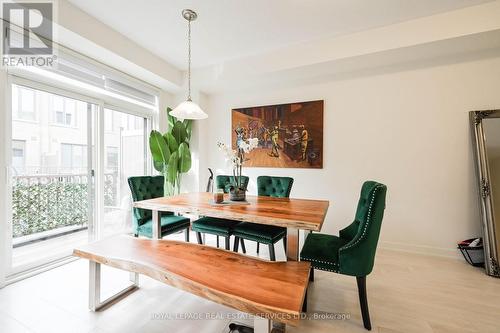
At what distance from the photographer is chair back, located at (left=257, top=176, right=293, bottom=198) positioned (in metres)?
2.86

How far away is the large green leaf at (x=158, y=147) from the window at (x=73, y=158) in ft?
2.84

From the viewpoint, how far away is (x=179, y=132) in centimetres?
381

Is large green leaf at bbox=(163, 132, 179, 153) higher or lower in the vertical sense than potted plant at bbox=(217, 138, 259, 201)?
higher

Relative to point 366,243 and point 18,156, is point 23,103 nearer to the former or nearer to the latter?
point 18,156

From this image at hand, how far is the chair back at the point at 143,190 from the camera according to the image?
98.4 inches

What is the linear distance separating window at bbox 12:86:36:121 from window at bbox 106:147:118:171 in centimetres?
94

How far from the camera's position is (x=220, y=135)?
4191 mm

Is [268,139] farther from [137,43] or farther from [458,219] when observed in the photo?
[458,219]

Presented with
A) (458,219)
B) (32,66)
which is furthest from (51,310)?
(458,219)

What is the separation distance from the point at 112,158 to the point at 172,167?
2.96 ft

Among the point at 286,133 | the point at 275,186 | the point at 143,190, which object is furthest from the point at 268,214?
the point at 286,133

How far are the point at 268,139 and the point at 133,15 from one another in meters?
2.42

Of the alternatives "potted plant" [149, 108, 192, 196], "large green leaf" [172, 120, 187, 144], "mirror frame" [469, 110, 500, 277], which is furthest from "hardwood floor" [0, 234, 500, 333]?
"large green leaf" [172, 120, 187, 144]

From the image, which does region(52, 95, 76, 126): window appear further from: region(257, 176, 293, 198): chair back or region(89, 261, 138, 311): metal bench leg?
region(257, 176, 293, 198): chair back
